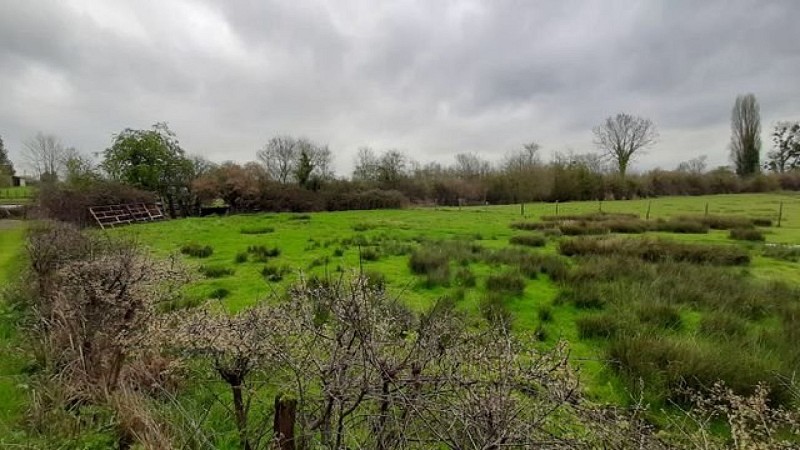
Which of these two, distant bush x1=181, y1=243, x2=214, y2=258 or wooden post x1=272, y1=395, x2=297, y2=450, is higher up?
wooden post x1=272, y1=395, x2=297, y2=450

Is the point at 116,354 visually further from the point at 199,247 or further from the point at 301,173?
the point at 301,173

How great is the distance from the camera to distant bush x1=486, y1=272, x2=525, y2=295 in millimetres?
8380

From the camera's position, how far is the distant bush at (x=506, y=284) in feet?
27.5

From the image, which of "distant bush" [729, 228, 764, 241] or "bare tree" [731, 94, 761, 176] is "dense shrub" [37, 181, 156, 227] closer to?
→ "distant bush" [729, 228, 764, 241]

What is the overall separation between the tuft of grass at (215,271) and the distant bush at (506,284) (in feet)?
19.3

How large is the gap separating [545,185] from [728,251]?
35211 mm

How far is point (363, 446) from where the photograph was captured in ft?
8.29

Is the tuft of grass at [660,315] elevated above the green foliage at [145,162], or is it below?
below

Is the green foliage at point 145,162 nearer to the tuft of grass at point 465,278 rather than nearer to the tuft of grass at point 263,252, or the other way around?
the tuft of grass at point 263,252

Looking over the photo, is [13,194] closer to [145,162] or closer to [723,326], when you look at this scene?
[145,162]

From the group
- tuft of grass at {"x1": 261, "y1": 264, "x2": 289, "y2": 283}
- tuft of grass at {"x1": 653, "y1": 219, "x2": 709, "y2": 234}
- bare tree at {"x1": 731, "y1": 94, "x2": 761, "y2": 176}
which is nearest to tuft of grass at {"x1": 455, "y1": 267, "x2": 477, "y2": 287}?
tuft of grass at {"x1": 261, "y1": 264, "x2": 289, "y2": 283}

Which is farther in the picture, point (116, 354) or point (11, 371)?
point (11, 371)

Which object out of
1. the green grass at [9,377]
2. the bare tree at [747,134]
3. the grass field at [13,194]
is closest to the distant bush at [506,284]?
the green grass at [9,377]

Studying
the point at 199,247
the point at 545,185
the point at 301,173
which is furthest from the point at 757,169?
the point at 199,247
